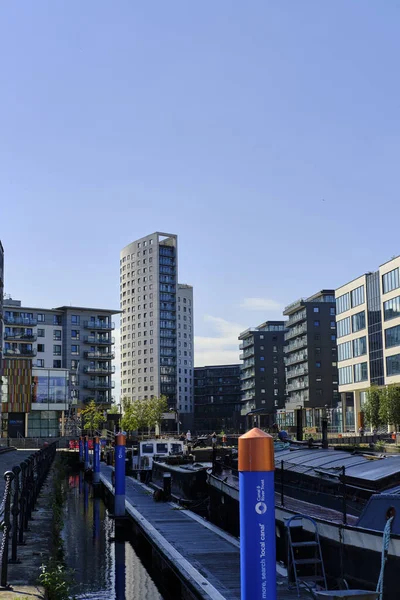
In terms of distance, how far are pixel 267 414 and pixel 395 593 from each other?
167 m

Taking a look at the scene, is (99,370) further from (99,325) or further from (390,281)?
(390,281)

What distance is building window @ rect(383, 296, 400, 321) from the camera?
9081cm

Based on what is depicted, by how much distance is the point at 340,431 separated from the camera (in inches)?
4628

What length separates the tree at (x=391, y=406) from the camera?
84.4 meters

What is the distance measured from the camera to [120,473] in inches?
1002

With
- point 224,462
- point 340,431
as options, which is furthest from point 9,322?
point 224,462

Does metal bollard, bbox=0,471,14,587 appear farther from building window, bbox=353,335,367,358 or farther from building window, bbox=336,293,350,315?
building window, bbox=336,293,350,315

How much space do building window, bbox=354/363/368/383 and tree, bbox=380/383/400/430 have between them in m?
16.1

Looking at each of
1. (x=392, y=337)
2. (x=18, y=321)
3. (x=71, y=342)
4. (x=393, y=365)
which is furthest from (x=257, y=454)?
(x=71, y=342)

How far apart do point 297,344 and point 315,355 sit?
6.11 m

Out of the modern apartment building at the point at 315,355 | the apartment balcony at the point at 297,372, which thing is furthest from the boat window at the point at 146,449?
the apartment balcony at the point at 297,372

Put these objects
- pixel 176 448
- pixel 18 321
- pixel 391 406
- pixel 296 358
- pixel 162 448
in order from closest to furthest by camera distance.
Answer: pixel 162 448 → pixel 176 448 → pixel 391 406 → pixel 18 321 → pixel 296 358

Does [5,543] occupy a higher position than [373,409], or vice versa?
[373,409]

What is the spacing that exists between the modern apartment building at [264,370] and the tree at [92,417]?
5338 centimetres
